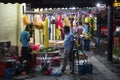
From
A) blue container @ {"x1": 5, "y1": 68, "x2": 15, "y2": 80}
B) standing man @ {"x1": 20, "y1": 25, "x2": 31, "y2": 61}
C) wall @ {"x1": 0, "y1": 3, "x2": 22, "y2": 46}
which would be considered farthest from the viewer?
wall @ {"x1": 0, "y1": 3, "x2": 22, "y2": 46}

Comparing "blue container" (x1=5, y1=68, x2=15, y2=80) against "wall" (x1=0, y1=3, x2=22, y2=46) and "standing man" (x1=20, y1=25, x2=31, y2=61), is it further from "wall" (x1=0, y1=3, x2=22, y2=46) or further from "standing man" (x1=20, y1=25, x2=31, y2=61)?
"wall" (x1=0, y1=3, x2=22, y2=46)

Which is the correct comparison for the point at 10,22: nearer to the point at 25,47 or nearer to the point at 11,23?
the point at 11,23

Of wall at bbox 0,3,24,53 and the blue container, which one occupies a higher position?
wall at bbox 0,3,24,53

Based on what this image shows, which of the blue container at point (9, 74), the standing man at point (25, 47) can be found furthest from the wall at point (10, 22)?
the blue container at point (9, 74)

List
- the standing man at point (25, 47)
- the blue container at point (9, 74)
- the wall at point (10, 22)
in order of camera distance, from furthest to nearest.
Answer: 1. the wall at point (10, 22)
2. the standing man at point (25, 47)
3. the blue container at point (9, 74)

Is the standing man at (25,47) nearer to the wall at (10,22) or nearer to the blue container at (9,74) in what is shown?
the blue container at (9,74)

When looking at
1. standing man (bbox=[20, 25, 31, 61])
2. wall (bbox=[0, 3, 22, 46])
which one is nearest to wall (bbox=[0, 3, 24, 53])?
wall (bbox=[0, 3, 22, 46])

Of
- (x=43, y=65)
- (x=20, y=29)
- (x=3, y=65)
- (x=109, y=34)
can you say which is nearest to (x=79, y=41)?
(x=109, y=34)

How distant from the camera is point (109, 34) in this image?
22531mm

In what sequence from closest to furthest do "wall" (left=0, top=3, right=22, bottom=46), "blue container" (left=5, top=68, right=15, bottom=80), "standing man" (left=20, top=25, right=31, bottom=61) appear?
"blue container" (left=5, top=68, right=15, bottom=80) < "standing man" (left=20, top=25, right=31, bottom=61) < "wall" (left=0, top=3, right=22, bottom=46)

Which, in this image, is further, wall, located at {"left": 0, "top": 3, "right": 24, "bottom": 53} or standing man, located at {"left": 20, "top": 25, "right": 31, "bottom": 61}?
wall, located at {"left": 0, "top": 3, "right": 24, "bottom": 53}

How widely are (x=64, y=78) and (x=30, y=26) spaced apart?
16.4 feet

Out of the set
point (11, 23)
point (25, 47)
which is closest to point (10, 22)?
point (11, 23)

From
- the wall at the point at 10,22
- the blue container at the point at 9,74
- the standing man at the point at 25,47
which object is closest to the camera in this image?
the blue container at the point at 9,74
